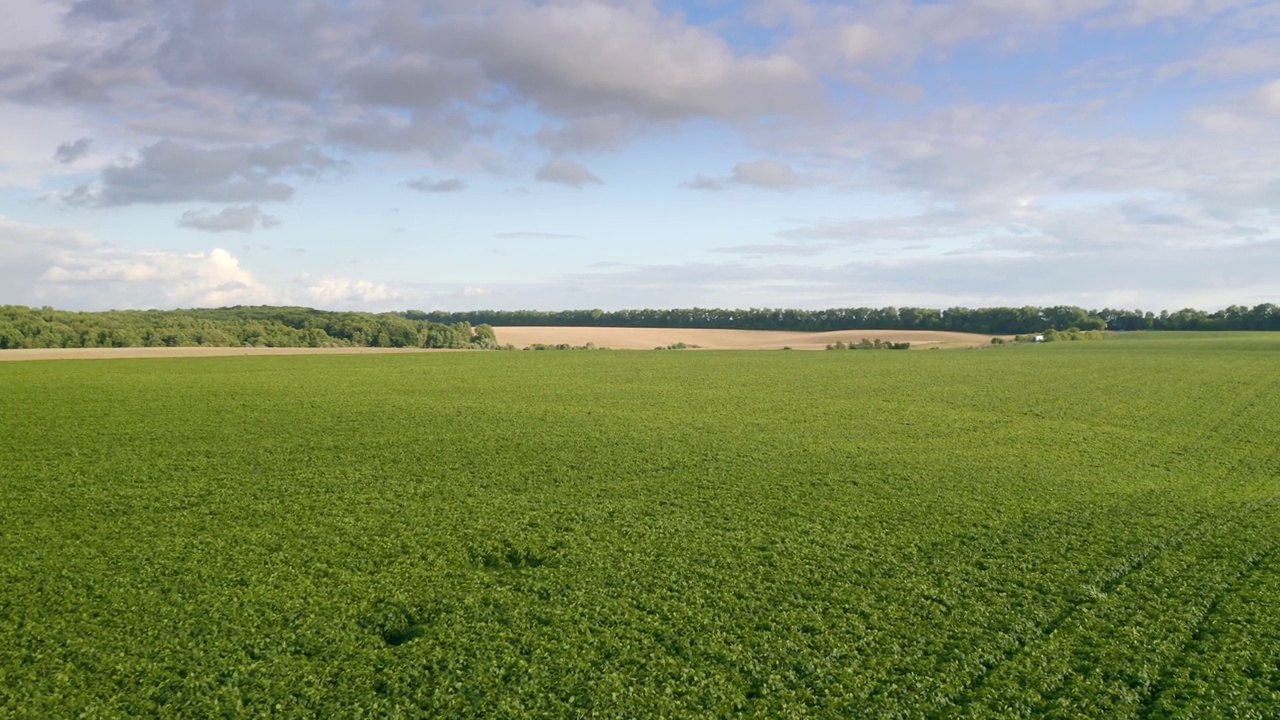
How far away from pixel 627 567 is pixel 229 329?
55547 mm

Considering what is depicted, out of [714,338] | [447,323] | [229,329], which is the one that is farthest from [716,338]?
[229,329]

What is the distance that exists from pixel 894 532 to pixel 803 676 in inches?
180

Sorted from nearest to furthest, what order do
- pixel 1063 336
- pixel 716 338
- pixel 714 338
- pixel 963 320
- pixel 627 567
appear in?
1. pixel 627 567
2. pixel 1063 336
3. pixel 714 338
4. pixel 716 338
5. pixel 963 320

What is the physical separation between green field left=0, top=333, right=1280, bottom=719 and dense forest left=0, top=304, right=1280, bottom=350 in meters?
31.8

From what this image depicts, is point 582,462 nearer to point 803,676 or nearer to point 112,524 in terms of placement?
point 112,524

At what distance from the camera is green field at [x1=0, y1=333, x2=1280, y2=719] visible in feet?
20.8

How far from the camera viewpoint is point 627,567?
9.10m

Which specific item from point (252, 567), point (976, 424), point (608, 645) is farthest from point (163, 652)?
point (976, 424)

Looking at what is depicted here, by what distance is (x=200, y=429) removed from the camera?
18.0 metres

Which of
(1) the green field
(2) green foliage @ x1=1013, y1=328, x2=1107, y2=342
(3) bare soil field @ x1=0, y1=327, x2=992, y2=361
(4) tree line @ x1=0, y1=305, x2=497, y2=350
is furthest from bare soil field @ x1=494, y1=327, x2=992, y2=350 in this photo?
(1) the green field

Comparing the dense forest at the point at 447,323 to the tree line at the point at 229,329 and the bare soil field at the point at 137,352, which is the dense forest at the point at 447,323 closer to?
the tree line at the point at 229,329

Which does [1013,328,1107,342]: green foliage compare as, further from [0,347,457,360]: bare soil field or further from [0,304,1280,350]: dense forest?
[0,347,457,360]: bare soil field

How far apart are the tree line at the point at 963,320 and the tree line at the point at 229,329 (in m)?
27.6

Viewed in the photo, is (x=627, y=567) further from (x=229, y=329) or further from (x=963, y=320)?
(x=963, y=320)
